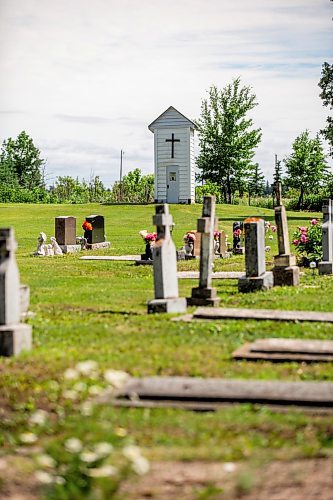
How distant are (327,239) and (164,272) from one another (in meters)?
8.00

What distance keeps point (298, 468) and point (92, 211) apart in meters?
42.6

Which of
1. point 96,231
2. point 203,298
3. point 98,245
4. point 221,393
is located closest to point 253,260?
point 203,298

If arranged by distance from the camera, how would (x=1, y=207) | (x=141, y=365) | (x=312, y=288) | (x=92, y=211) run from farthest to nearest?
(x=1, y=207), (x=92, y=211), (x=312, y=288), (x=141, y=365)

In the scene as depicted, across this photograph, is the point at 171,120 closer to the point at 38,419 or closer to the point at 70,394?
the point at 70,394

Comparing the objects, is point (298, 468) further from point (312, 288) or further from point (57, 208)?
point (57, 208)

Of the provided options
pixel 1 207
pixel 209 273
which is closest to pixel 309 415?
pixel 209 273

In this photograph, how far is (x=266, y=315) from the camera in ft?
41.5

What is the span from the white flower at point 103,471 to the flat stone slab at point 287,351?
11.9 feet

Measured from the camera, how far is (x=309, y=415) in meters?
7.87

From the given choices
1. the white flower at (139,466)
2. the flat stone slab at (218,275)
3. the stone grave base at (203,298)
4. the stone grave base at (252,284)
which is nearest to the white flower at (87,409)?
the white flower at (139,466)

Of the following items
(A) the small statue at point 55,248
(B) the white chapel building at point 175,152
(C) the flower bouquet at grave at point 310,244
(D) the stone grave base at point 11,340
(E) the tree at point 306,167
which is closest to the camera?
(D) the stone grave base at point 11,340

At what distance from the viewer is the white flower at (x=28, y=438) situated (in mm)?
7176

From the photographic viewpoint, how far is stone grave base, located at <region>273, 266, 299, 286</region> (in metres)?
18.4

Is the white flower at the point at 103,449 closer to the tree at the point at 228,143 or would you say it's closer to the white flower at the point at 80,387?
the white flower at the point at 80,387
